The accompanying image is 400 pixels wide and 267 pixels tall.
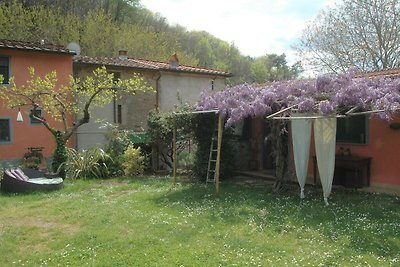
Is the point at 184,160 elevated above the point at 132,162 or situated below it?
below

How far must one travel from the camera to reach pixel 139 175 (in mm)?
13914

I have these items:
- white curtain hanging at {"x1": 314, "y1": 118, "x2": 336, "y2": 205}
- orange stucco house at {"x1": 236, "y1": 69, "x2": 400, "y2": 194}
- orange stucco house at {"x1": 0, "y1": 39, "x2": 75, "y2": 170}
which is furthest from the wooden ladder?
orange stucco house at {"x1": 0, "y1": 39, "x2": 75, "y2": 170}

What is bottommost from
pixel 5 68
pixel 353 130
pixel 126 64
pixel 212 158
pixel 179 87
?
pixel 212 158

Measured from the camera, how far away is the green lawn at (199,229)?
5.33 metres

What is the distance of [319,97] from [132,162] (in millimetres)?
7671

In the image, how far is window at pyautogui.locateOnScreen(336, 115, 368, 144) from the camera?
33.6ft

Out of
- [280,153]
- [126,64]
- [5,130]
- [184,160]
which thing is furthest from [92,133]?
[280,153]

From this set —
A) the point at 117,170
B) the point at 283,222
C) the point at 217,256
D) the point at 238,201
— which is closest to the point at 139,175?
the point at 117,170

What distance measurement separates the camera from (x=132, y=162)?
13.8 m

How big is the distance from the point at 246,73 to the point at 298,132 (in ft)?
137

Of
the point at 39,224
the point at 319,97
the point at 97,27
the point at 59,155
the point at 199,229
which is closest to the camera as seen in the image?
the point at 199,229

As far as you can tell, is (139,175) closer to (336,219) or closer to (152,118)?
(152,118)

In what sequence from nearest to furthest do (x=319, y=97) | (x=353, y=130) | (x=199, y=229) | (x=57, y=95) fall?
(x=199, y=229) → (x=319, y=97) → (x=353, y=130) → (x=57, y=95)

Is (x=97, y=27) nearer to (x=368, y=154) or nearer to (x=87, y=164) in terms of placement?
(x=87, y=164)
